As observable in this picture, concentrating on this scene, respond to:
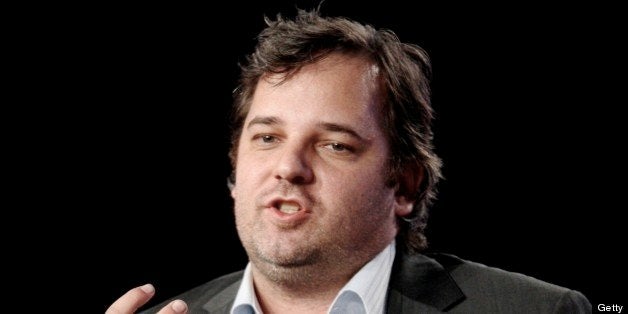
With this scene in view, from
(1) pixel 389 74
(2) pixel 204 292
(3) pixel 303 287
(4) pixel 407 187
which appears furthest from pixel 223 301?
(1) pixel 389 74

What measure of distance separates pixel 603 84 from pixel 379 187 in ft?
3.62

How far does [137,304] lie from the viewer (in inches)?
88.1

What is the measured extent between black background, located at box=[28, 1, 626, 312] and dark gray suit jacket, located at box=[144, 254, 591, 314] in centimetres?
45

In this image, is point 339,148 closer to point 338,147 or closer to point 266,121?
point 338,147

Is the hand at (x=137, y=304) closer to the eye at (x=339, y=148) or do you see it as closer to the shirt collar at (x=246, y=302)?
the shirt collar at (x=246, y=302)

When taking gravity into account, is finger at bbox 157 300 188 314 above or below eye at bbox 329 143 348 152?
below

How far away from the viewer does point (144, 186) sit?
3.33m

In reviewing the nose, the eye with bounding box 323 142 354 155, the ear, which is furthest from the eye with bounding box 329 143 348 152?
the ear

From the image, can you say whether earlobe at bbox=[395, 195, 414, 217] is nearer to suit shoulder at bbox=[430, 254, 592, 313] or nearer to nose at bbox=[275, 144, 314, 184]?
suit shoulder at bbox=[430, 254, 592, 313]

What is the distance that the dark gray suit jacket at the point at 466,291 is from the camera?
2.47 meters

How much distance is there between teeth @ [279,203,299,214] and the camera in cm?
245

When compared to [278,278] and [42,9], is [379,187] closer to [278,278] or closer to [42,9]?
[278,278]

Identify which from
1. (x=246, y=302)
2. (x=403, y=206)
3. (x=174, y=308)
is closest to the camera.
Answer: (x=174, y=308)

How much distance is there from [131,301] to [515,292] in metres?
1.35
